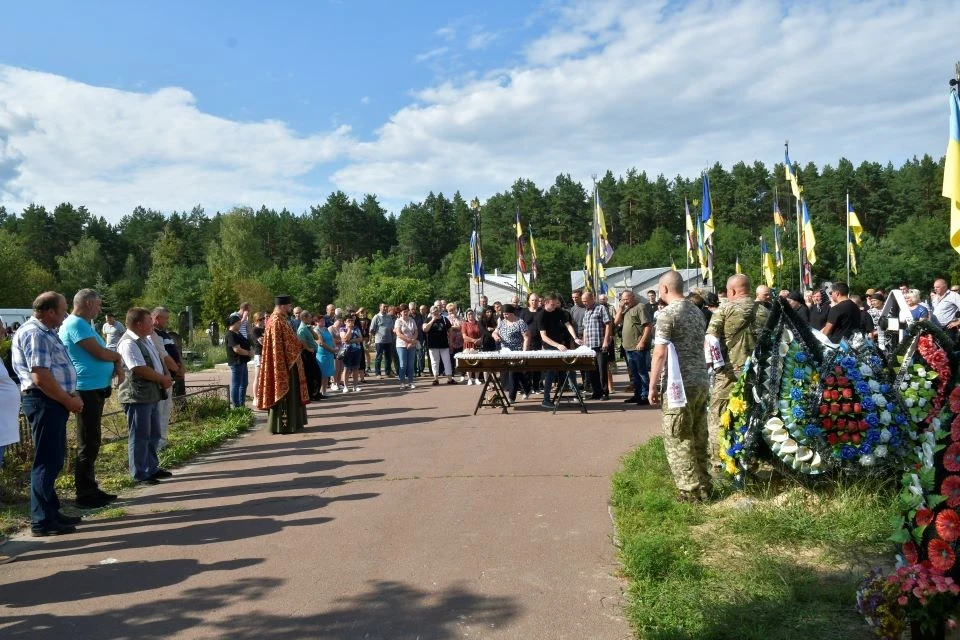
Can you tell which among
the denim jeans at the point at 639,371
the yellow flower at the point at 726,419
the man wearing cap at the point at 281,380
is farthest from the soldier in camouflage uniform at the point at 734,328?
the man wearing cap at the point at 281,380

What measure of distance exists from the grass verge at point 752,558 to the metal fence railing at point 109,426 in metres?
6.25

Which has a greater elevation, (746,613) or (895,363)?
(895,363)

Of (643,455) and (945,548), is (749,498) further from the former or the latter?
(945,548)

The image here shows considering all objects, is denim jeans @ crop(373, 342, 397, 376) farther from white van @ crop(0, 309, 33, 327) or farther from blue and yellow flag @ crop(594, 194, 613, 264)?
white van @ crop(0, 309, 33, 327)

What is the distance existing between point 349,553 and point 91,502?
3052 mm

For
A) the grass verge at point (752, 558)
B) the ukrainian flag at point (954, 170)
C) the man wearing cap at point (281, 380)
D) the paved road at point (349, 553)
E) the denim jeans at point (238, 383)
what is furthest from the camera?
the denim jeans at point (238, 383)

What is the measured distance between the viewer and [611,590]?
13.6ft

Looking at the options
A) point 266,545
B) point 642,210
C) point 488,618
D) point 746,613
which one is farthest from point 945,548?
point 642,210

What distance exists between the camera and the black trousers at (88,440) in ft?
21.0

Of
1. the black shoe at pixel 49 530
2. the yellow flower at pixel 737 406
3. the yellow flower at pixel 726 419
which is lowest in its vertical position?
the black shoe at pixel 49 530

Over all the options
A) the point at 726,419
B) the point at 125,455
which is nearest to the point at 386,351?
the point at 125,455

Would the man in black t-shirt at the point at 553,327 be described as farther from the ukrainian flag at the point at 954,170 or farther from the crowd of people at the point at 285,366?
the ukrainian flag at the point at 954,170

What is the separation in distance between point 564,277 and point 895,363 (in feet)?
218

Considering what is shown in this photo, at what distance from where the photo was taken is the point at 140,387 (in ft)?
23.8
